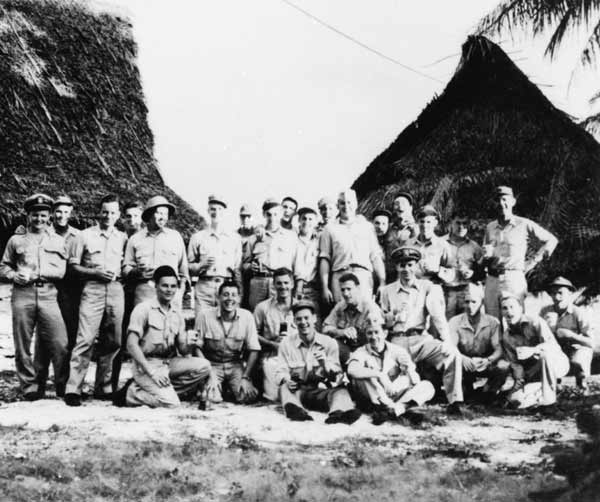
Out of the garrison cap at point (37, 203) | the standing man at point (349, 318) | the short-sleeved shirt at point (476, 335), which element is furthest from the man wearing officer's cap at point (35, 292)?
the short-sleeved shirt at point (476, 335)

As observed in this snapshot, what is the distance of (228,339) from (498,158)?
229 inches

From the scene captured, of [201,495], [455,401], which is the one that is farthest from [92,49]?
[201,495]

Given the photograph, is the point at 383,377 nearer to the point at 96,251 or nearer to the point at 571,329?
the point at 571,329

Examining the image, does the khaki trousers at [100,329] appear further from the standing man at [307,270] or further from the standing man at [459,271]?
the standing man at [459,271]

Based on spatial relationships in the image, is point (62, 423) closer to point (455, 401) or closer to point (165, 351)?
point (165, 351)

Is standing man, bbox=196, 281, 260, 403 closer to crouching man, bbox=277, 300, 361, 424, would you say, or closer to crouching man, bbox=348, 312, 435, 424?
crouching man, bbox=277, 300, 361, 424

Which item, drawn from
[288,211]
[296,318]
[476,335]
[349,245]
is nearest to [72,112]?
[288,211]

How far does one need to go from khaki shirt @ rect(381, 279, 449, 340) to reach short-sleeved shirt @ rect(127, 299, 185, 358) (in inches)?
74.5

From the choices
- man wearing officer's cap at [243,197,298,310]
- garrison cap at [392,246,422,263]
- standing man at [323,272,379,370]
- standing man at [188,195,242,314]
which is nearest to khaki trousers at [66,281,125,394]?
standing man at [188,195,242,314]

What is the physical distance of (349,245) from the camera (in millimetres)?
7383

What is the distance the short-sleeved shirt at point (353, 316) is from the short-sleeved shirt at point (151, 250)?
1.54 meters

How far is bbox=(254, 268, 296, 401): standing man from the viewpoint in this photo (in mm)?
7105

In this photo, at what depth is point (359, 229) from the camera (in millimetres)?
7473

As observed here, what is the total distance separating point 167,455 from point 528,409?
122 inches
